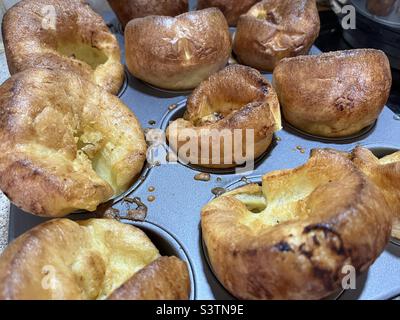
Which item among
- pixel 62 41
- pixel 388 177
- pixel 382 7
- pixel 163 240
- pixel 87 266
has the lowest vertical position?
pixel 163 240

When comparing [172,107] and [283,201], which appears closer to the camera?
[283,201]

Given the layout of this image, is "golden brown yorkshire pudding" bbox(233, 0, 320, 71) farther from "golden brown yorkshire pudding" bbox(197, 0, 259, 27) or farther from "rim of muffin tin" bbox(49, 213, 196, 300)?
"rim of muffin tin" bbox(49, 213, 196, 300)

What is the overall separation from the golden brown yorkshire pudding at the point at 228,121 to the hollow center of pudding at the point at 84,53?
1.91 feet

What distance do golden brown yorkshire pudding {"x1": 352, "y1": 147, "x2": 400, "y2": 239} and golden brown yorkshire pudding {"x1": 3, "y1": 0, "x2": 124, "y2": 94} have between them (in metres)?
1.07

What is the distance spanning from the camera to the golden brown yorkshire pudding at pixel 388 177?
1.30 meters

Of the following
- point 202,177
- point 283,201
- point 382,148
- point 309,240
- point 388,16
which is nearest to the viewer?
point 309,240

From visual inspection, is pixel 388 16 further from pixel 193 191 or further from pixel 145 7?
pixel 193 191

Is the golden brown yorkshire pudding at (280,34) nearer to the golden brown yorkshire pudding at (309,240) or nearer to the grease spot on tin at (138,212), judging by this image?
the golden brown yorkshire pudding at (309,240)

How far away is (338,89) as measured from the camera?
1.55m

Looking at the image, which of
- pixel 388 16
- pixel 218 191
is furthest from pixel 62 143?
pixel 388 16

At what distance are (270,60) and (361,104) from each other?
51 centimetres

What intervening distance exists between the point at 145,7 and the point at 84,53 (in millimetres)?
374

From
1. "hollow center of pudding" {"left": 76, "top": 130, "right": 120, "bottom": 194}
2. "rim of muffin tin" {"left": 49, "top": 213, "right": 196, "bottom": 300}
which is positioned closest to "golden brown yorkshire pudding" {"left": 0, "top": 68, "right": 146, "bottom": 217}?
"hollow center of pudding" {"left": 76, "top": 130, "right": 120, "bottom": 194}
